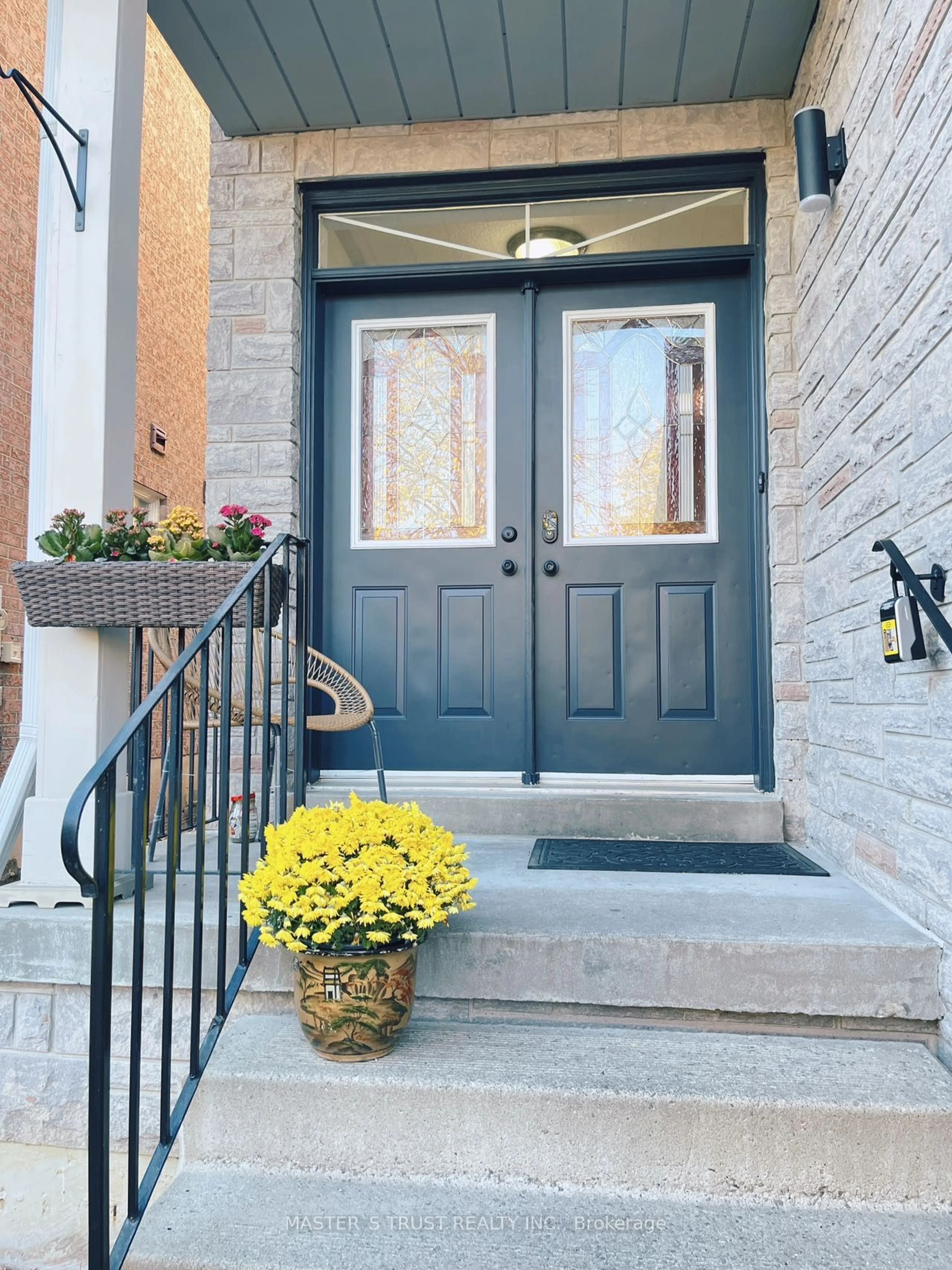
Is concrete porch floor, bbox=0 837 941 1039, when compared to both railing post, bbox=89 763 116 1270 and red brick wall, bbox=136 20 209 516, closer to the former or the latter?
railing post, bbox=89 763 116 1270

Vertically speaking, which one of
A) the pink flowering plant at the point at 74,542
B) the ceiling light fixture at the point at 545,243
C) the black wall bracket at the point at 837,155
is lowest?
the pink flowering plant at the point at 74,542

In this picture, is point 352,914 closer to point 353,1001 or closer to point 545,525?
point 353,1001

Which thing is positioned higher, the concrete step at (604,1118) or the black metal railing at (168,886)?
the black metal railing at (168,886)

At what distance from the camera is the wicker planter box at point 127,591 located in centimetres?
194

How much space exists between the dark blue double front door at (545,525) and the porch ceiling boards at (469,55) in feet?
1.93

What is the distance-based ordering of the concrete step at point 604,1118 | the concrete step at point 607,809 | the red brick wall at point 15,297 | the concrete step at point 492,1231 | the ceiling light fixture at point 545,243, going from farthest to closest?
the red brick wall at point 15,297
the ceiling light fixture at point 545,243
the concrete step at point 607,809
the concrete step at point 604,1118
the concrete step at point 492,1231

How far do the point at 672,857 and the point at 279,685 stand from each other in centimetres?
135

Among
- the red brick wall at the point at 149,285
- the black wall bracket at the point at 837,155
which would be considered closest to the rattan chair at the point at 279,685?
the black wall bracket at the point at 837,155

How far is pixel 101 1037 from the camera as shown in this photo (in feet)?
4.19

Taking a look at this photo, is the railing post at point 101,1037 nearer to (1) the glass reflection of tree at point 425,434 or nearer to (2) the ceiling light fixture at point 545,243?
(1) the glass reflection of tree at point 425,434

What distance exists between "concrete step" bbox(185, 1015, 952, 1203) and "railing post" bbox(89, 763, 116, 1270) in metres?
0.26

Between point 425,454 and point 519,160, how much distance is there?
40.5 inches

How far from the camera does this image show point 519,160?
300cm

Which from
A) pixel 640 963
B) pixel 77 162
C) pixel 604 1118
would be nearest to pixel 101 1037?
pixel 604 1118
